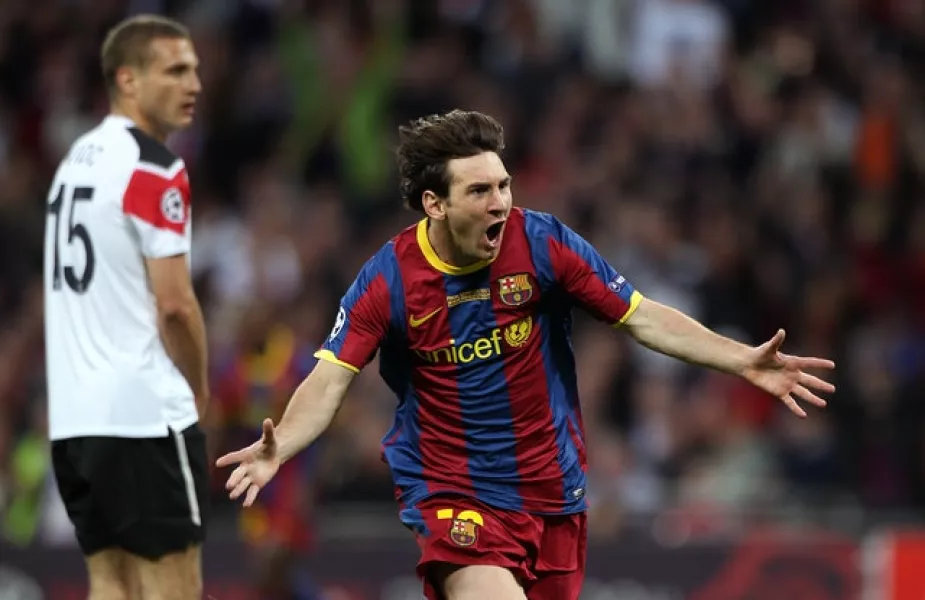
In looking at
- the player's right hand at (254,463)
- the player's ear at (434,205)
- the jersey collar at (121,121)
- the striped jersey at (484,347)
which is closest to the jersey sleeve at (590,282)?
the striped jersey at (484,347)

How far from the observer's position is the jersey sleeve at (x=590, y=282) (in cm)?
676

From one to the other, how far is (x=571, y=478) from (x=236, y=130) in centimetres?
752

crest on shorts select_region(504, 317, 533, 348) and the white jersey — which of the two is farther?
the white jersey

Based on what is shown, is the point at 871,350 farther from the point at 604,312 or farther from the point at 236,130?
the point at 604,312

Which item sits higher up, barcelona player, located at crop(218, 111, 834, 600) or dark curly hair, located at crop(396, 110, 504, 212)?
dark curly hair, located at crop(396, 110, 504, 212)

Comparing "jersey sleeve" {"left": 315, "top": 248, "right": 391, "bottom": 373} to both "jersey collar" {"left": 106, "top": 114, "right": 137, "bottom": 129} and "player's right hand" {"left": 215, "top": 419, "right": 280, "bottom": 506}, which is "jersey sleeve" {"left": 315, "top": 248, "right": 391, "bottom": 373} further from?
"jersey collar" {"left": 106, "top": 114, "right": 137, "bottom": 129}

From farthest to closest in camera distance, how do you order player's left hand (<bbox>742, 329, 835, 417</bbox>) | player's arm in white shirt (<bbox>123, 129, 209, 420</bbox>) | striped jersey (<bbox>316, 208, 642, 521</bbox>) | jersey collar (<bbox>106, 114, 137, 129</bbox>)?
jersey collar (<bbox>106, 114, 137, 129</bbox>) → player's arm in white shirt (<bbox>123, 129, 209, 420</bbox>) → striped jersey (<bbox>316, 208, 642, 521</bbox>) → player's left hand (<bbox>742, 329, 835, 417</bbox>)

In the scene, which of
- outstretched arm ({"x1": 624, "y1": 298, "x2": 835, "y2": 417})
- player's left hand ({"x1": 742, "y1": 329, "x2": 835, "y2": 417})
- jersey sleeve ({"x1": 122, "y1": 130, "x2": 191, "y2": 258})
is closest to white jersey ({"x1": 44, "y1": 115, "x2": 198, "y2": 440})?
jersey sleeve ({"x1": 122, "y1": 130, "x2": 191, "y2": 258})

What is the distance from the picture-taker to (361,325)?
6.67 m

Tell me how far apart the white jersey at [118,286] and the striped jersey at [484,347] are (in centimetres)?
79

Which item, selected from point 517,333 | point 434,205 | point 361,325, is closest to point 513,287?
point 517,333

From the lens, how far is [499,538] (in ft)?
22.0

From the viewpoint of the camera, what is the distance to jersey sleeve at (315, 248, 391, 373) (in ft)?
21.8

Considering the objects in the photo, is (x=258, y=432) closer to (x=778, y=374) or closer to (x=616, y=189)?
(x=616, y=189)
